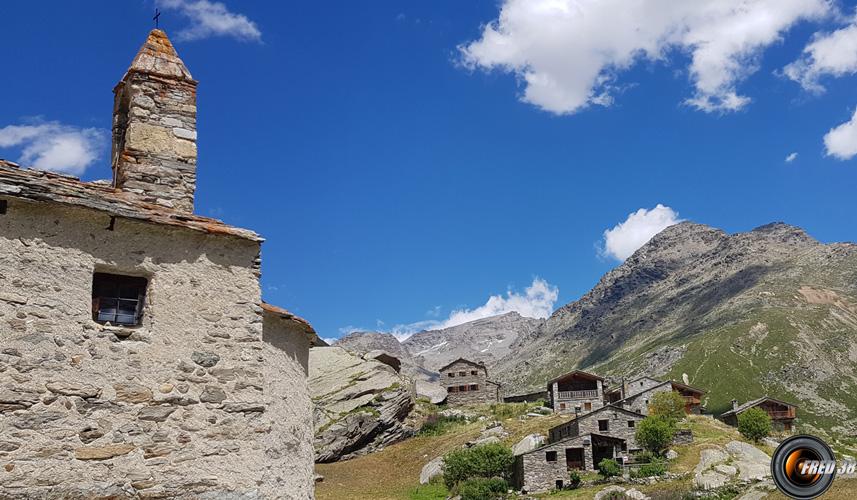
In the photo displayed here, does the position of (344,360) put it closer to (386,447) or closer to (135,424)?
(386,447)

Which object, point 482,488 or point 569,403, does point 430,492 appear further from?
point 569,403

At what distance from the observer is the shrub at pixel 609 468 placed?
1823 inches

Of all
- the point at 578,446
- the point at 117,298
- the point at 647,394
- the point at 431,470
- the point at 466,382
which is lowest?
the point at 431,470

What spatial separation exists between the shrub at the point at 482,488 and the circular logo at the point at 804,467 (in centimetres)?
3834

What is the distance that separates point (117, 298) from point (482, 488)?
35.7m

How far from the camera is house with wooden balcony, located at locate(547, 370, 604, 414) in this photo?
71.5 metres

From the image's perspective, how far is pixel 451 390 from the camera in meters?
76.1

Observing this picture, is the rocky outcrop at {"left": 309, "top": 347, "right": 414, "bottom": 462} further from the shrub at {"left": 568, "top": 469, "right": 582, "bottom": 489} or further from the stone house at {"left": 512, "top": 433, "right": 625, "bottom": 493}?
the shrub at {"left": 568, "top": 469, "right": 582, "bottom": 489}

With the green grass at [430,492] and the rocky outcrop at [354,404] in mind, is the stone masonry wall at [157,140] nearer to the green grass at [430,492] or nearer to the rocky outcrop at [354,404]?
the green grass at [430,492]

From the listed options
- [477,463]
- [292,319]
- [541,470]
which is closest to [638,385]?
[541,470]

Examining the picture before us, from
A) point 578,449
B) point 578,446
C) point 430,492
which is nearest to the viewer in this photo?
point 430,492

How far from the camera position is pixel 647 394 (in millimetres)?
74375

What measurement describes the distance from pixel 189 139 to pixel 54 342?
15.9 ft

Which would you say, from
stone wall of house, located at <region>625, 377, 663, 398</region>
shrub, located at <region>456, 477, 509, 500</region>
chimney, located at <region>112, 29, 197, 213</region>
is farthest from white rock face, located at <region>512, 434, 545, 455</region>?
chimney, located at <region>112, 29, 197, 213</region>
